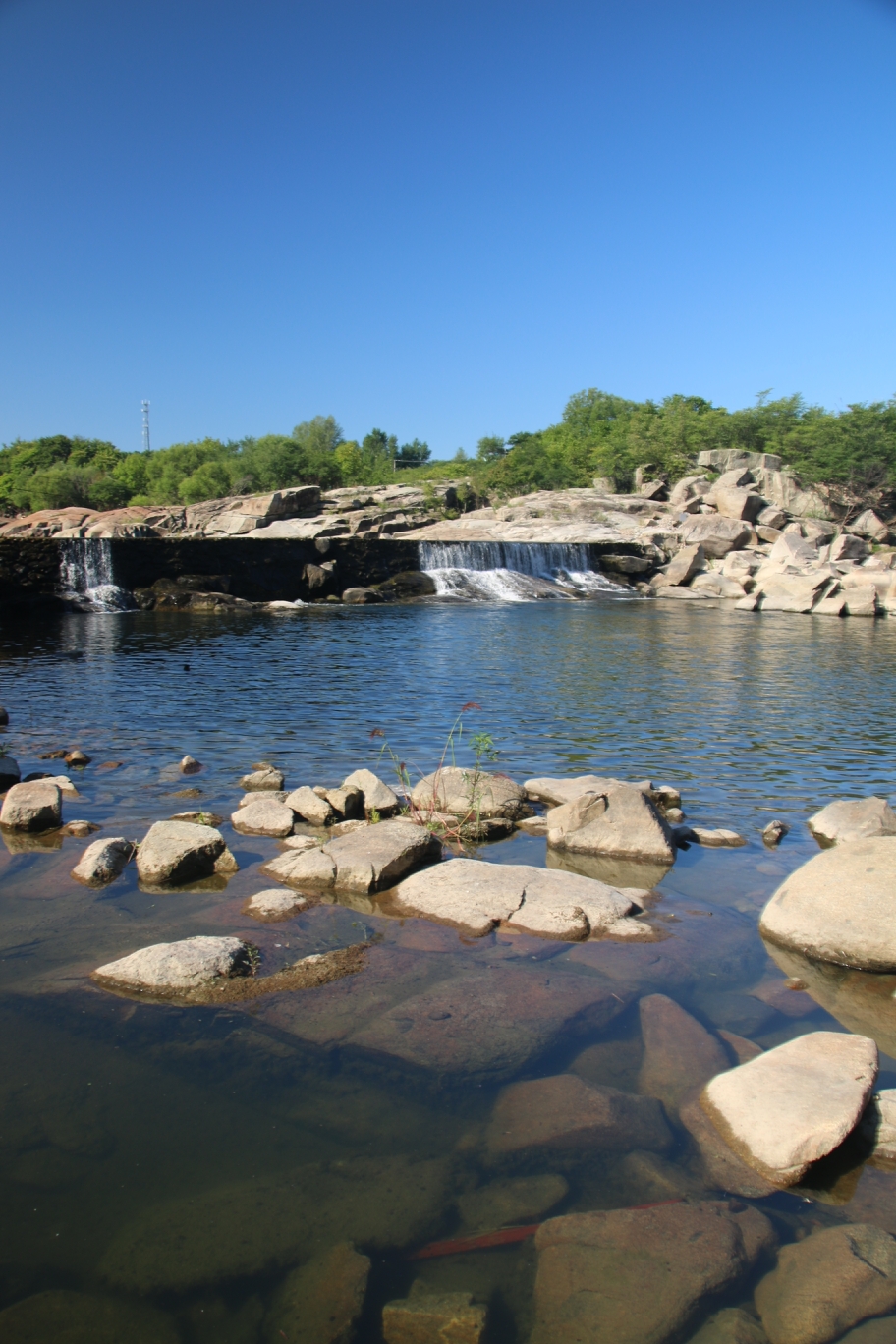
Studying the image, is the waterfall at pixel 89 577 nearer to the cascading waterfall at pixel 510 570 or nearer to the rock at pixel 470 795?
the cascading waterfall at pixel 510 570

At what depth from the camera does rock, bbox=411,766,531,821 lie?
299 inches

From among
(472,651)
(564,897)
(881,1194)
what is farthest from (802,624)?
(881,1194)

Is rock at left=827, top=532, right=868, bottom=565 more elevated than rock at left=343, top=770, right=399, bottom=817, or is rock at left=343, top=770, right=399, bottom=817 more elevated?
rock at left=827, top=532, right=868, bottom=565

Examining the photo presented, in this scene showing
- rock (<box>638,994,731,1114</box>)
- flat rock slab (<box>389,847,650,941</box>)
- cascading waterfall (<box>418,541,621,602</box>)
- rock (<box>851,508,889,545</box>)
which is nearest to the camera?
rock (<box>638,994,731,1114</box>)

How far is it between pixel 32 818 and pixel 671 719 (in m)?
9.12

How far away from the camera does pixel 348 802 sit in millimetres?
7672

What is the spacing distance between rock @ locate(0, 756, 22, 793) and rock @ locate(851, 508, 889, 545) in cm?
5725

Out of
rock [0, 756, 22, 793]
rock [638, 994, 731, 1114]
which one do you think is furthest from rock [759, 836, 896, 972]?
rock [0, 756, 22, 793]

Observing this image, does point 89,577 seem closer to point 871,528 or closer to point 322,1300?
point 322,1300

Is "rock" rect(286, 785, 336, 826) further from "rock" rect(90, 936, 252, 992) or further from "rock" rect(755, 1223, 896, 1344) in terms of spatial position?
"rock" rect(755, 1223, 896, 1344)

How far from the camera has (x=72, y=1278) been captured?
8.96ft

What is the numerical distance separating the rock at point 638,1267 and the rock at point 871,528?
59645 mm

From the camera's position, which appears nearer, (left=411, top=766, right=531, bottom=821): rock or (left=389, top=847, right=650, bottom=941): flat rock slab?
(left=389, top=847, right=650, bottom=941): flat rock slab

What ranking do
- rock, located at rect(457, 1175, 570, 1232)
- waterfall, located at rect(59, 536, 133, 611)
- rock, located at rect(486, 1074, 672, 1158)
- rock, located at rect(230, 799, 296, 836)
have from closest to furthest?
1. rock, located at rect(457, 1175, 570, 1232)
2. rock, located at rect(486, 1074, 672, 1158)
3. rock, located at rect(230, 799, 296, 836)
4. waterfall, located at rect(59, 536, 133, 611)
